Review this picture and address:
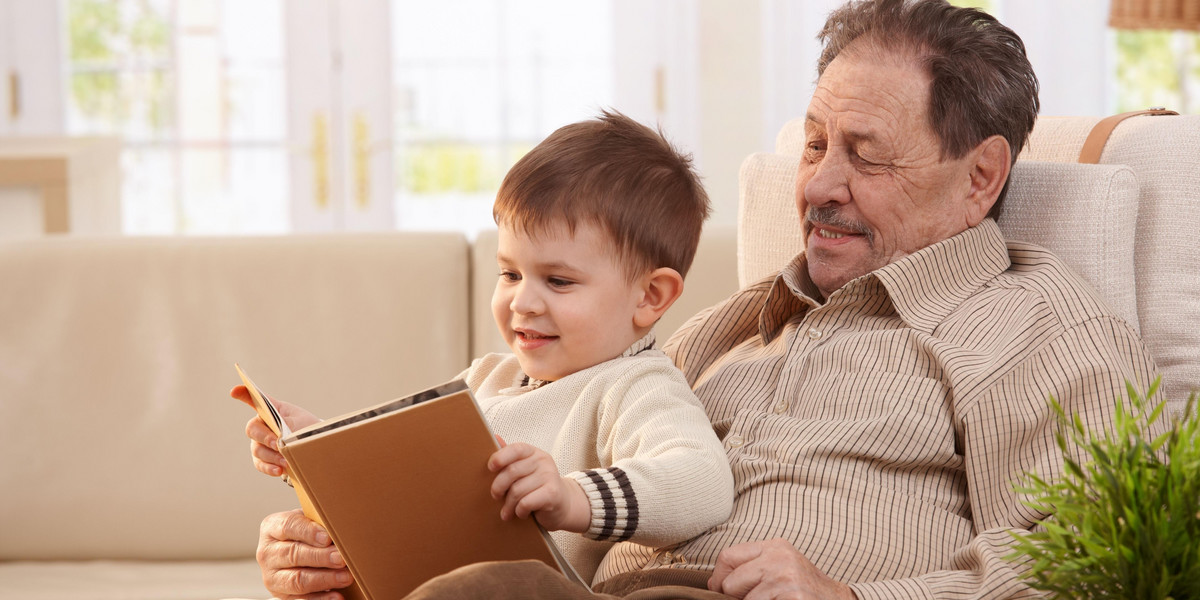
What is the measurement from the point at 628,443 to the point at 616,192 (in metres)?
0.27

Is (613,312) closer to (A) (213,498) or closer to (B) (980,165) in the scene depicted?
(B) (980,165)

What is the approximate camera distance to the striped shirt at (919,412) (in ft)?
3.84

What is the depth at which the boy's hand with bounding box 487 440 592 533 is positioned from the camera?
0.97 m

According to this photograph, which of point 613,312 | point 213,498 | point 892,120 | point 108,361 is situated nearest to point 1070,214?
point 892,120

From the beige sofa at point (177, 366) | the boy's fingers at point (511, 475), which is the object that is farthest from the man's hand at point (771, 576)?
the beige sofa at point (177, 366)

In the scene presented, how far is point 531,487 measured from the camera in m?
0.97

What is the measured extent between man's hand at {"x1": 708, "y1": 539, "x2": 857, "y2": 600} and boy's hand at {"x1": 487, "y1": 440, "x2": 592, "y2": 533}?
0.56 ft

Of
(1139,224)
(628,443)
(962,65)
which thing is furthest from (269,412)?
(1139,224)

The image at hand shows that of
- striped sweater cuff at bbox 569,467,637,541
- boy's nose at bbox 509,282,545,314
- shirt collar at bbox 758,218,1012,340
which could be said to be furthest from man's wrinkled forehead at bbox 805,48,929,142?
striped sweater cuff at bbox 569,467,637,541

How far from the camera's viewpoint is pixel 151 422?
186cm

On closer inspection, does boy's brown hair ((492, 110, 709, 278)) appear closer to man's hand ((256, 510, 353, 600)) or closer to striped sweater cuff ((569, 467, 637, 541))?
striped sweater cuff ((569, 467, 637, 541))

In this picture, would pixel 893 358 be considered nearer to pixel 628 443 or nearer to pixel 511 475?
pixel 628 443

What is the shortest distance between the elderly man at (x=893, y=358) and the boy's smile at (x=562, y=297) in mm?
229

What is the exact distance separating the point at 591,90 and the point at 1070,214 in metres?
2.74
